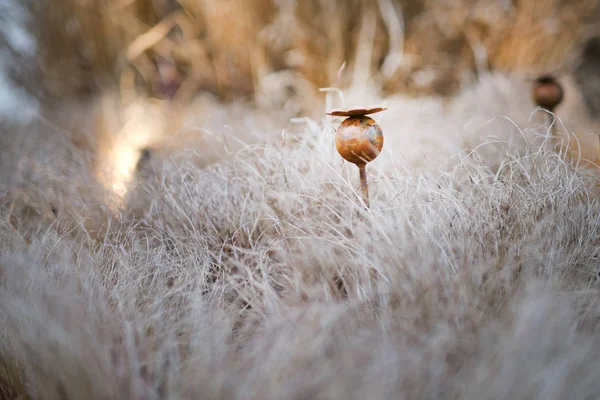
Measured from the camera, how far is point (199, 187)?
1281mm

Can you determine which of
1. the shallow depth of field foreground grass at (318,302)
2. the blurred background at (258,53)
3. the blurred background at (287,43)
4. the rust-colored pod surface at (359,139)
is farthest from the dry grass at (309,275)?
the blurred background at (287,43)

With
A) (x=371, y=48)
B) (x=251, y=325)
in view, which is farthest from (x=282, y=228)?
(x=371, y=48)

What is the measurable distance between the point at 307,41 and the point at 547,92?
5.98 ft

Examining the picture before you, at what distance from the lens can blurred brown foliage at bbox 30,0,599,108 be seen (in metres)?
2.97

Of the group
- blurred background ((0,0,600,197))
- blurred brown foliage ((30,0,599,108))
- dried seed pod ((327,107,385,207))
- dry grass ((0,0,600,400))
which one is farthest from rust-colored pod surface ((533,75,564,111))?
blurred brown foliage ((30,0,599,108))

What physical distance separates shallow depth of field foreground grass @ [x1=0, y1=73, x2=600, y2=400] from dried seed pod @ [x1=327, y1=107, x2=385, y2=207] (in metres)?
0.15

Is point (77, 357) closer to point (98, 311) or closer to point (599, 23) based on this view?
point (98, 311)

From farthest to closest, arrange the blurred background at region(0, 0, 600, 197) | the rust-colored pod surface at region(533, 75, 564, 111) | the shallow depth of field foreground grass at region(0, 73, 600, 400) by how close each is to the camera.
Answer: the blurred background at region(0, 0, 600, 197)
the rust-colored pod surface at region(533, 75, 564, 111)
the shallow depth of field foreground grass at region(0, 73, 600, 400)

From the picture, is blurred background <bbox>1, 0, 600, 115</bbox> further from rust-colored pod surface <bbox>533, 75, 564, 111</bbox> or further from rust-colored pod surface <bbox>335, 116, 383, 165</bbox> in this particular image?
rust-colored pod surface <bbox>335, 116, 383, 165</bbox>

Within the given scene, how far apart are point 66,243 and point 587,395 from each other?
1.24m

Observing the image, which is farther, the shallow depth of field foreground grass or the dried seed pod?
the dried seed pod

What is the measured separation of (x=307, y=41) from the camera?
2.99 m

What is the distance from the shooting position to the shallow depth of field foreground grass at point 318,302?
0.59 m

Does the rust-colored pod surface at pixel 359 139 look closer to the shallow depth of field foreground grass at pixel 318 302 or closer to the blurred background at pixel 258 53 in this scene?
the shallow depth of field foreground grass at pixel 318 302
